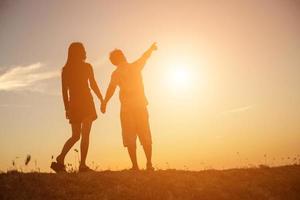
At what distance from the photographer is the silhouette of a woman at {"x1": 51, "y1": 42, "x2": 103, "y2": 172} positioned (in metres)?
11.6

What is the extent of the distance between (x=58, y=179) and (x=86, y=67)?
330cm

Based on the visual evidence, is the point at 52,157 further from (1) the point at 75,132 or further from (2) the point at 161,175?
(2) the point at 161,175

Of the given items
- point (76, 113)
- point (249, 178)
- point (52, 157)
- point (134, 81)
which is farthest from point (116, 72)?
point (249, 178)

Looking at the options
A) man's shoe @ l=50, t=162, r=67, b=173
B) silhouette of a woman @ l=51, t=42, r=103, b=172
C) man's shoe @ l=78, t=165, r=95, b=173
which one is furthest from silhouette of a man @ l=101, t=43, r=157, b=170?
man's shoe @ l=50, t=162, r=67, b=173

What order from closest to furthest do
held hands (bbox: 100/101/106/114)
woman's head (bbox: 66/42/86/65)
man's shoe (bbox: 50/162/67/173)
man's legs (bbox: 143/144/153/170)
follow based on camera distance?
man's shoe (bbox: 50/162/67/173) < woman's head (bbox: 66/42/86/65) < man's legs (bbox: 143/144/153/170) < held hands (bbox: 100/101/106/114)

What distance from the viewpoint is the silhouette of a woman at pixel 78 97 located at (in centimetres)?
1155

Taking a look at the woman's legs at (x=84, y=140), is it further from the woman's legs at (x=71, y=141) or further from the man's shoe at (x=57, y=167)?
the man's shoe at (x=57, y=167)

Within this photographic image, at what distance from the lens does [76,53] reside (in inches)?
466

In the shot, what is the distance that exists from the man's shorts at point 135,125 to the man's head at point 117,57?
1.27 metres

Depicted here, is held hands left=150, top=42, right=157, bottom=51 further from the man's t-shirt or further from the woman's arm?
the woman's arm

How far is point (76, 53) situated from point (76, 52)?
0.03m

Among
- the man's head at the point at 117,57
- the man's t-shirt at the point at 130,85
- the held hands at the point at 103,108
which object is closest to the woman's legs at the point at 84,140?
the held hands at the point at 103,108

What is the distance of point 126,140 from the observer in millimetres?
12383

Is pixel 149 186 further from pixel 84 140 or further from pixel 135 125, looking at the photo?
pixel 135 125
